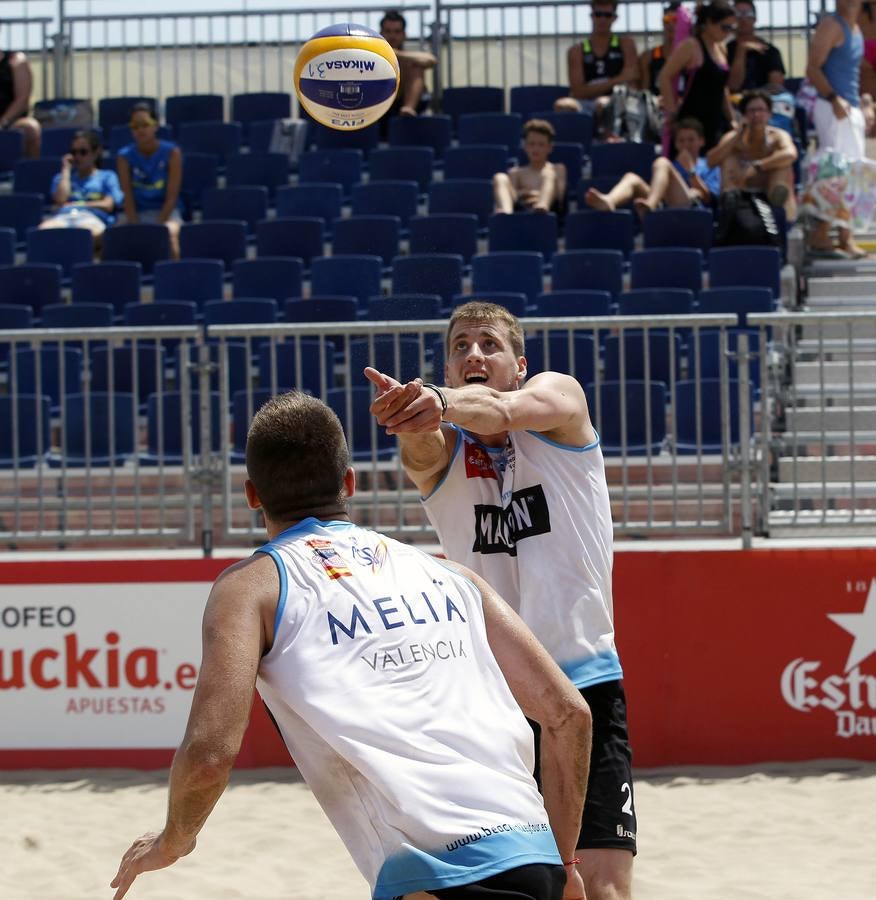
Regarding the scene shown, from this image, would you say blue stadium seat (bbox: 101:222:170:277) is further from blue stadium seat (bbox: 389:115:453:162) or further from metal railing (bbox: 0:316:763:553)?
metal railing (bbox: 0:316:763:553)

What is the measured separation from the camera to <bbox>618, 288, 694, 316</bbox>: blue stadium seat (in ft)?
30.5

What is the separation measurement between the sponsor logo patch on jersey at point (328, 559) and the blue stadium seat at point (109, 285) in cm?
872

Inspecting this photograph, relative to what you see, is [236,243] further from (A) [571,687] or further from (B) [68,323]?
(A) [571,687]

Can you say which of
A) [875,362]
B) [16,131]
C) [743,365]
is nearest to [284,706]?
[743,365]

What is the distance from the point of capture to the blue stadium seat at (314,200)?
12.1 m

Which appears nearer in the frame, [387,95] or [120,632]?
[387,95]

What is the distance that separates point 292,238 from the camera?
1141 centimetres

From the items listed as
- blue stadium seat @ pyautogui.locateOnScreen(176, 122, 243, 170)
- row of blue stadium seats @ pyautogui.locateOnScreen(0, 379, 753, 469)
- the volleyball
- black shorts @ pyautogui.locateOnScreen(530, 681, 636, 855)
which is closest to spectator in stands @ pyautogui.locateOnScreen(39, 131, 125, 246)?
blue stadium seat @ pyautogui.locateOnScreen(176, 122, 243, 170)

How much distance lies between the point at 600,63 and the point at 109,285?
5082 millimetres

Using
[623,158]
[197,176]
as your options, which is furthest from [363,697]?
[197,176]

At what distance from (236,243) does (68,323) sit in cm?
187

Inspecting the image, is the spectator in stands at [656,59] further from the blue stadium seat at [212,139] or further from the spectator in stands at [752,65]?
the blue stadium seat at [212,139]

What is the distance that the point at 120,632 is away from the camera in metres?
7.25

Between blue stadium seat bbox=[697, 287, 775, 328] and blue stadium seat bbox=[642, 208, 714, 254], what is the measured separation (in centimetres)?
139
